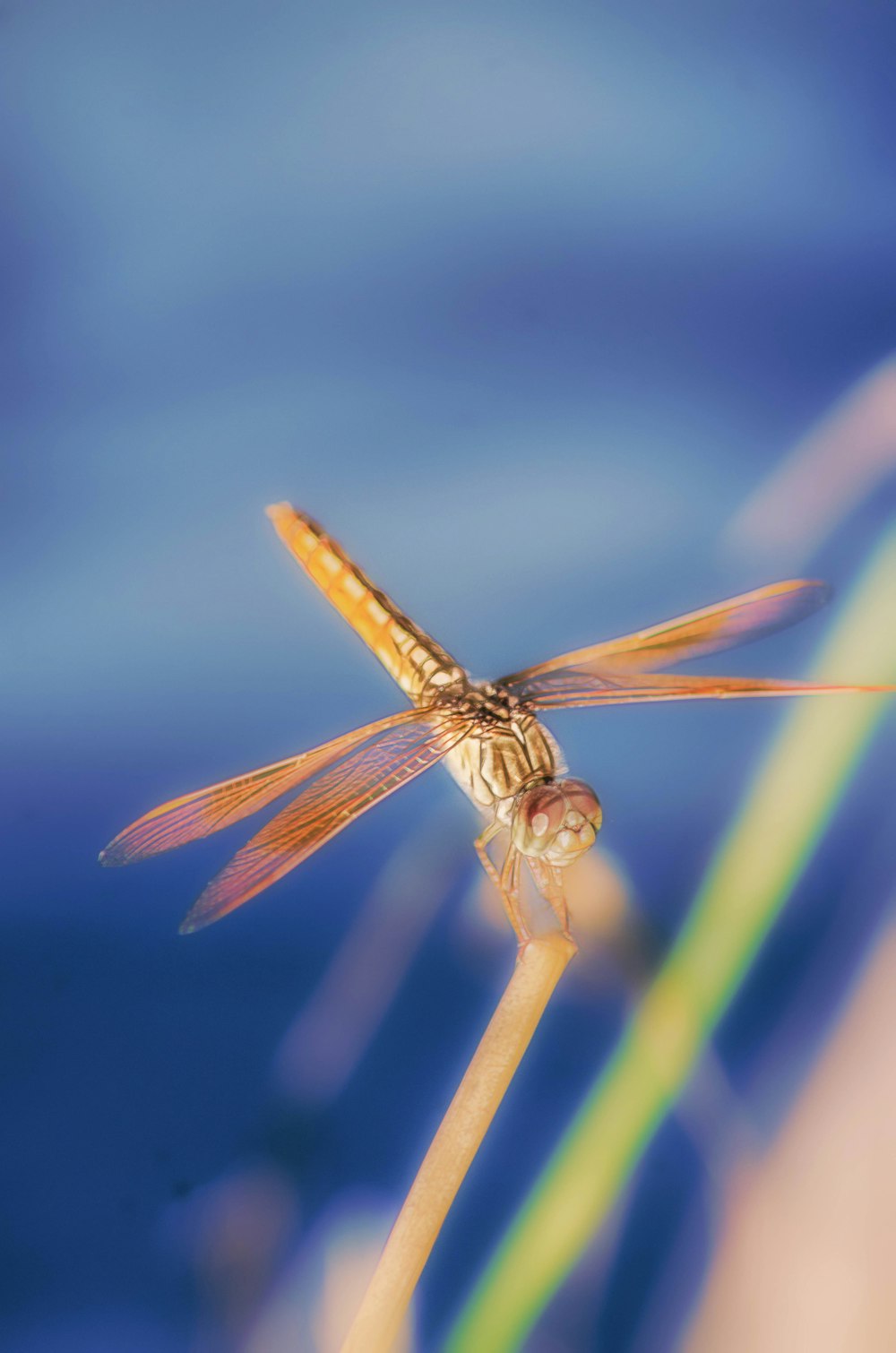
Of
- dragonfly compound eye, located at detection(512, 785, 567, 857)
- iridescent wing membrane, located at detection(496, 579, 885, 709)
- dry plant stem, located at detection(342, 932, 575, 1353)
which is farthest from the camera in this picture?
iridescent wing membrane, located at detection(496, 579, 885, 709)

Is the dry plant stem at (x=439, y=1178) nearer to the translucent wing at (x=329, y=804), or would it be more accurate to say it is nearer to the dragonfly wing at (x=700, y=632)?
the translucent wing at (x=329, y=804)

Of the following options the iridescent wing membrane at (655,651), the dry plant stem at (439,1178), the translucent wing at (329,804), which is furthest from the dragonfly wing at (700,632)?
the dry plant stem at (439,1178)

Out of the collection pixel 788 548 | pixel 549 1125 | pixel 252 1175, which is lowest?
pixel 549 1125

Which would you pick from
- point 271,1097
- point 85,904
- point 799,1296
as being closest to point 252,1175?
point 271,1097

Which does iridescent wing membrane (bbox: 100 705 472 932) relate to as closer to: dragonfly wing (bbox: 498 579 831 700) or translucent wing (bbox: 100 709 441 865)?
translucent wing (bbox: 100 709 441 865)

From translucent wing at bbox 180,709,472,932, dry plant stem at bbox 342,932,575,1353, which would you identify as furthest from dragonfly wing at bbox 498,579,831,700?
dry plant stem at bbox 342,932,575,1353

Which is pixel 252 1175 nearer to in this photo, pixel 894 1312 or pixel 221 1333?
pixel 221 1333

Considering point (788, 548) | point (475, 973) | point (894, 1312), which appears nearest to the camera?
point (894, 1312)

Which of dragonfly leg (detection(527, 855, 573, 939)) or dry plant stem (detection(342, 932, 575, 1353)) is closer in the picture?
dry plant stem (detection(342, 932, 575, 1353))
